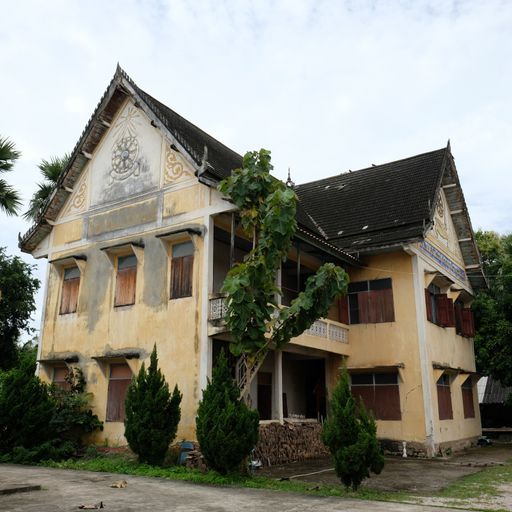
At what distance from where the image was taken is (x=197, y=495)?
28.8 ft

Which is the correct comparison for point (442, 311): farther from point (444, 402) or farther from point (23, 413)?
point (23, 413)

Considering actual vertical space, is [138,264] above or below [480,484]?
above

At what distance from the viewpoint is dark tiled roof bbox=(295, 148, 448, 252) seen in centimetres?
1753

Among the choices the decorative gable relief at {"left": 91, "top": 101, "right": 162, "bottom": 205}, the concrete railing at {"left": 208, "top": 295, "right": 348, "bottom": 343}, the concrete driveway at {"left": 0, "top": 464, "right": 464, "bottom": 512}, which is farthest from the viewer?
the decorative gable relief at {"left": 91, "top": 101, "right": 162, "bottom": 205}

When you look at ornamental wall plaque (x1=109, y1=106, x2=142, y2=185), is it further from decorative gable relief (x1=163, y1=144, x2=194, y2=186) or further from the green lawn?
the green lawn

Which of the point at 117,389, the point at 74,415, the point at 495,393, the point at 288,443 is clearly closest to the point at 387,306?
the point at 288,443

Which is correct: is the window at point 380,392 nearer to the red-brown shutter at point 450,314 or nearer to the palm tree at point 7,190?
the red-brown shutter at point 450,314

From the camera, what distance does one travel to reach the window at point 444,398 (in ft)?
56.5

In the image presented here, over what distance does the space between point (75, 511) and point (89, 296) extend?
31.4 ft

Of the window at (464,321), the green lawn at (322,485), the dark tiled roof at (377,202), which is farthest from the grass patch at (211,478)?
the window at (464,321)

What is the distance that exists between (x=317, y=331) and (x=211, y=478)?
6646 mm

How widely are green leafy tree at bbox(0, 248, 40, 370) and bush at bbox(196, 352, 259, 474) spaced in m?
14.3

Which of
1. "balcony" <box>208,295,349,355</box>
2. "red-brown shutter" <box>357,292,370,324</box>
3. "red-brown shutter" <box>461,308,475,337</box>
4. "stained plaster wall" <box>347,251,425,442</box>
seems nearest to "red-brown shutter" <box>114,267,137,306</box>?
"balcony" <box>208,295,349,355</box>

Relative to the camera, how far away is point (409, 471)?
12648 mm
